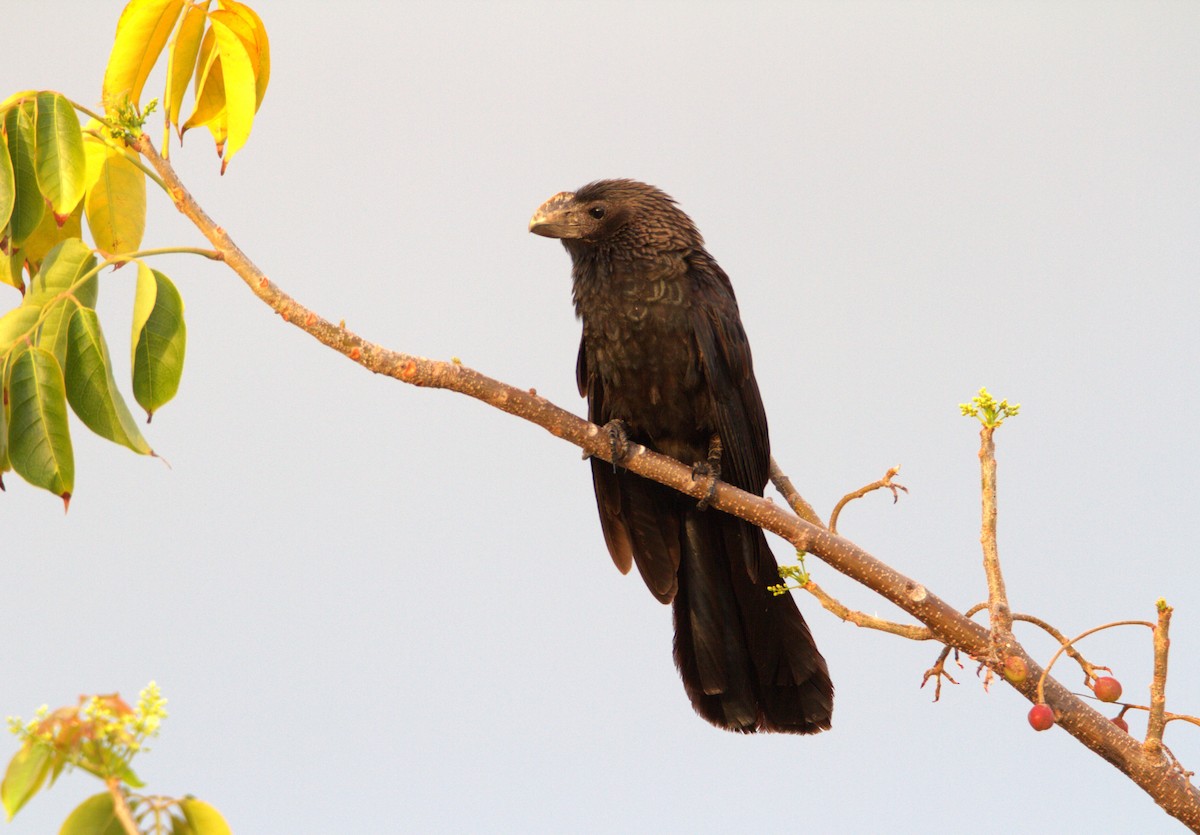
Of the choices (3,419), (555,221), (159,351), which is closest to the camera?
(3,419)

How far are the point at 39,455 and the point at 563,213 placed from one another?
184 centimetres

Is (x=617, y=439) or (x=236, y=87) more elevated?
(x=617, y=439)

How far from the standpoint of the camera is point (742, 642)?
3.03m

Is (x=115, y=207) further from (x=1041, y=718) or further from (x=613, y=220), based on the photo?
(x=1041, y=718)

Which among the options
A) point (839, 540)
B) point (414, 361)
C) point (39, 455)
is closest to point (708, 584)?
point (839, 540)

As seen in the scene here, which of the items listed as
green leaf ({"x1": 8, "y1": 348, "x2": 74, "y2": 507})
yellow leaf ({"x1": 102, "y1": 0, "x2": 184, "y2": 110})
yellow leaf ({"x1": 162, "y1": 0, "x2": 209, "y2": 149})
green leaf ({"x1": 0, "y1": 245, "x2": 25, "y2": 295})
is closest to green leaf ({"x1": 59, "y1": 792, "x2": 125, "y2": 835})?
green leaf ({"x1": 8, "y1": 348, "x2": 74, "y2": 507})

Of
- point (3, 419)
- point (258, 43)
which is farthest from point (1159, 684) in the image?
point (258, 43)

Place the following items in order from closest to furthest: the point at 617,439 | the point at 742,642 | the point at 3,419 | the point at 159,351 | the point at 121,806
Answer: the point at 121,806, the point at 3,419, the point at 159,351, the point at 617,439, the point at 742,642

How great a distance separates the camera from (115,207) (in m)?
2.16

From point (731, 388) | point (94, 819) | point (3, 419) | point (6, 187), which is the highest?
point (731, 388)

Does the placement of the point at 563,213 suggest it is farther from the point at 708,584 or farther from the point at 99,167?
the point at 99,167

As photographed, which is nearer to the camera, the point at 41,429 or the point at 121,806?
the point at 121,806

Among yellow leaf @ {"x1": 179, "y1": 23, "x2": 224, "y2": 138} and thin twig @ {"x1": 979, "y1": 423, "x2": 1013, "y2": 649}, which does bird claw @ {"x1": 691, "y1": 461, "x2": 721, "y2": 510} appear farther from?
yellow leaf @ {"x1": 179, "y1": 23, "x2": 224, "y2": 138}

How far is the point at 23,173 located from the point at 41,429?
1.68 ft
